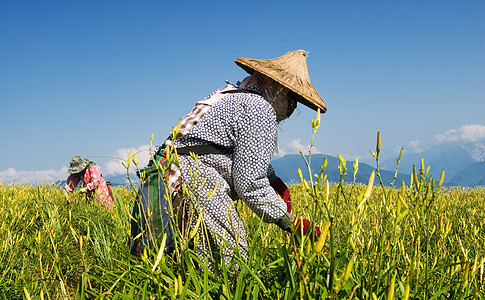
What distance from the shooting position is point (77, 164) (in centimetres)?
623

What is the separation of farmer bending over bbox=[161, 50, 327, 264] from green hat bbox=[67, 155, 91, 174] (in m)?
4.34

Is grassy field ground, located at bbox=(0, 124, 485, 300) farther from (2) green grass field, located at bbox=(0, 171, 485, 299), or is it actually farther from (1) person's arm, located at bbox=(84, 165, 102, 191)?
(1) person's arm, located at bbox=(84, 165, 102, 191)

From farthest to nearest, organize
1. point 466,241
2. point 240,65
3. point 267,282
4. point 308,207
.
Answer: point 466,241 → point 240,65 → point 267,282 → point 308,207

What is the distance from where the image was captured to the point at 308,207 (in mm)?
1186

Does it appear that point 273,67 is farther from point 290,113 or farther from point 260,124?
point 260,124

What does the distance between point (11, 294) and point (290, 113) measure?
6.67 ft

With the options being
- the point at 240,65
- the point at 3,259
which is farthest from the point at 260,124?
the point at 3,259

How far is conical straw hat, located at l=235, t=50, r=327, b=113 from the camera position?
236 cm

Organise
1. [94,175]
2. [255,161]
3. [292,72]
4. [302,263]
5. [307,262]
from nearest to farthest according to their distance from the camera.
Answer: [307,262] → [302,263] → [255,161] → [292,72] → [94,175]

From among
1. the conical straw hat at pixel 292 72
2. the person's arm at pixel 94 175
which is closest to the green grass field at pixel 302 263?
the conical straw hat at pixel 292 72

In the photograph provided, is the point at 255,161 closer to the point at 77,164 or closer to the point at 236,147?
the point at 236,147

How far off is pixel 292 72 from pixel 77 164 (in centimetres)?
493

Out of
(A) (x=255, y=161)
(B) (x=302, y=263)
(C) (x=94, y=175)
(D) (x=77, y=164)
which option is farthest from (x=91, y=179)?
(B) (x=302, y=263)

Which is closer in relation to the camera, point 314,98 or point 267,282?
point 267,282
